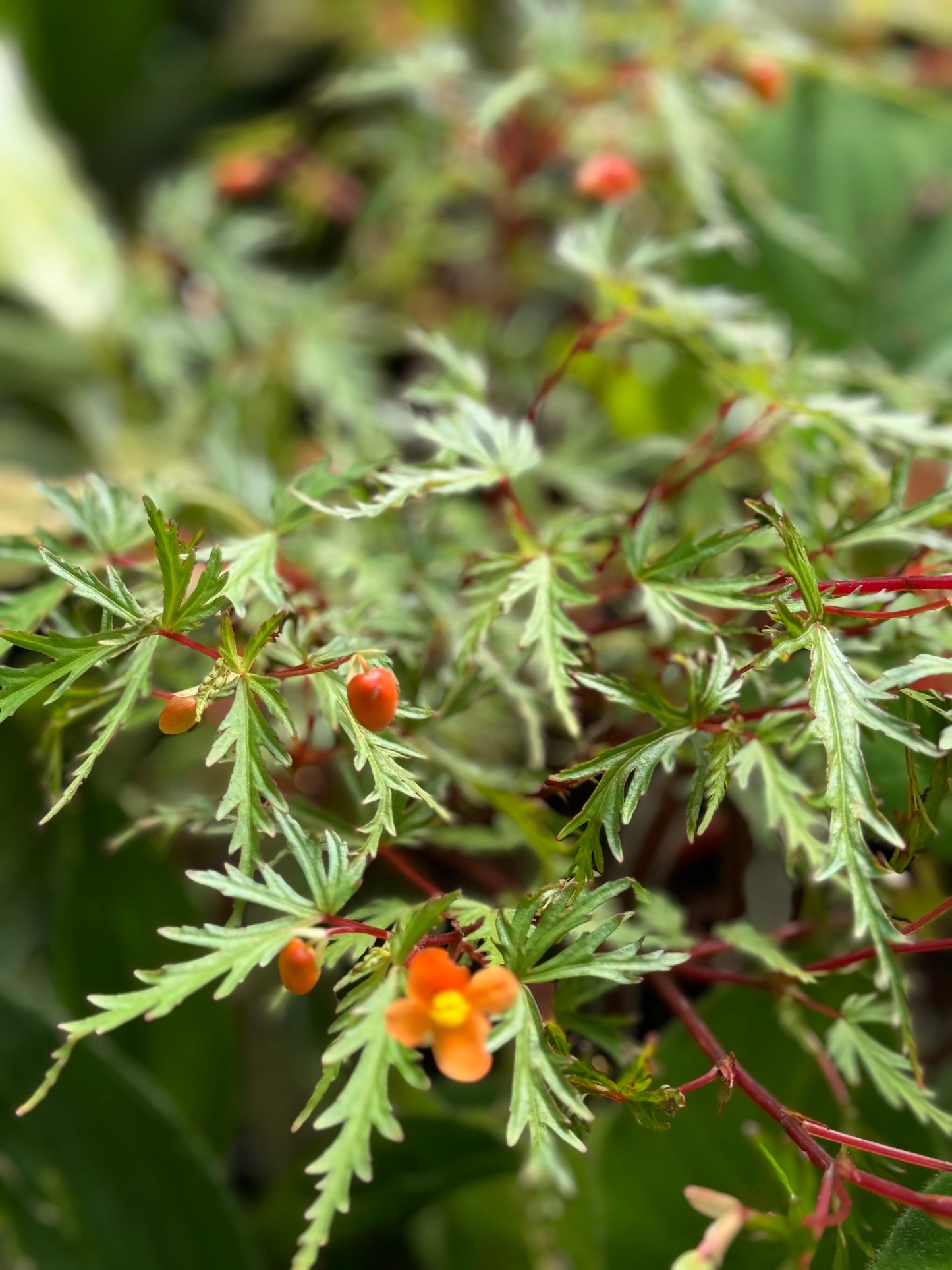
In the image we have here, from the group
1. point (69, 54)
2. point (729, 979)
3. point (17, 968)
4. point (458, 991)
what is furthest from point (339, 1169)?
point (69, 54)

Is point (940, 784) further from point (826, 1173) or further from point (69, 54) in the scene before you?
point (69, 54)

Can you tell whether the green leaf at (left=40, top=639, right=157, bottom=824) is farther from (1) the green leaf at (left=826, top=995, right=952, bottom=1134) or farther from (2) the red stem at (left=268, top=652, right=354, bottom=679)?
(1) the green leaf at (left=826, top=995, right=952, bottom=1134)

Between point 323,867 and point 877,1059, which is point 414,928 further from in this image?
point 877,1059

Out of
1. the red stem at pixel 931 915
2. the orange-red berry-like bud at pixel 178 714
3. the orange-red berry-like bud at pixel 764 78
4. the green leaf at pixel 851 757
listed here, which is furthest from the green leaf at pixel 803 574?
the orange-red berry-like bud at pixel 764 78

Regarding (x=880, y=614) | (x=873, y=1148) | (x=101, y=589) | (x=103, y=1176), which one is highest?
(x=101, y=589)

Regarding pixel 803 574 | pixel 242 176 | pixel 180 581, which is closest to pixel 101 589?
pixel 180 581
